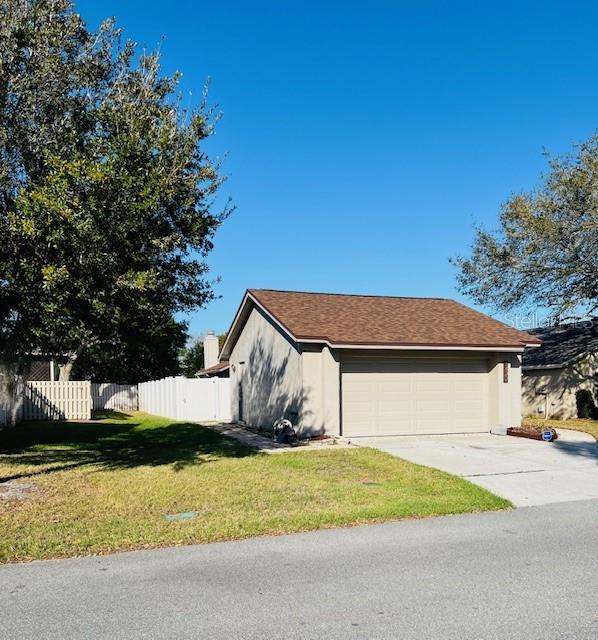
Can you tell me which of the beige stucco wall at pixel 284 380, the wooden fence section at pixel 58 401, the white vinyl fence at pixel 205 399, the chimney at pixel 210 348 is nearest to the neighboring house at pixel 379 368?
the beige stucco wall at pixel 284 380

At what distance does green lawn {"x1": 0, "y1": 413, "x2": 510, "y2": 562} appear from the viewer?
6.99 metres

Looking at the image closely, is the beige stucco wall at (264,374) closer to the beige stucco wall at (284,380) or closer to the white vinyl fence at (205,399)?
the beige stucco wall at (284,380)

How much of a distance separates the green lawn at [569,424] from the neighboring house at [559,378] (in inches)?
33.3

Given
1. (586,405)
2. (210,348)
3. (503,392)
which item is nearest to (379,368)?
(503,392)

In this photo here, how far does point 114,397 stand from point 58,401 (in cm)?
836

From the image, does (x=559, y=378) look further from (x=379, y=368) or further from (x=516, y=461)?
(x=516, y=461)

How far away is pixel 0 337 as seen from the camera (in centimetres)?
1026

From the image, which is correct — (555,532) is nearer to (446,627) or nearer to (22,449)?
(446,627)

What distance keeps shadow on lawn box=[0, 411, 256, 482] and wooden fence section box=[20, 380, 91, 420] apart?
121 inches

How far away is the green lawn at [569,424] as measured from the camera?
61.1ft

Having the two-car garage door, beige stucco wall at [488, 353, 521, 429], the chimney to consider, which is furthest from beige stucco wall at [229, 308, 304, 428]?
the chimney

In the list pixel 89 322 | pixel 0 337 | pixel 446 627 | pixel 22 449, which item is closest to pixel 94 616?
pixel 446 627

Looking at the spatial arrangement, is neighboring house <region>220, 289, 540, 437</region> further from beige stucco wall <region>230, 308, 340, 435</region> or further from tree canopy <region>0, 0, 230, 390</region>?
tree canopy <region>0, 0, 230, 390</region>

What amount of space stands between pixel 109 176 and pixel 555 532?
7.52 m
